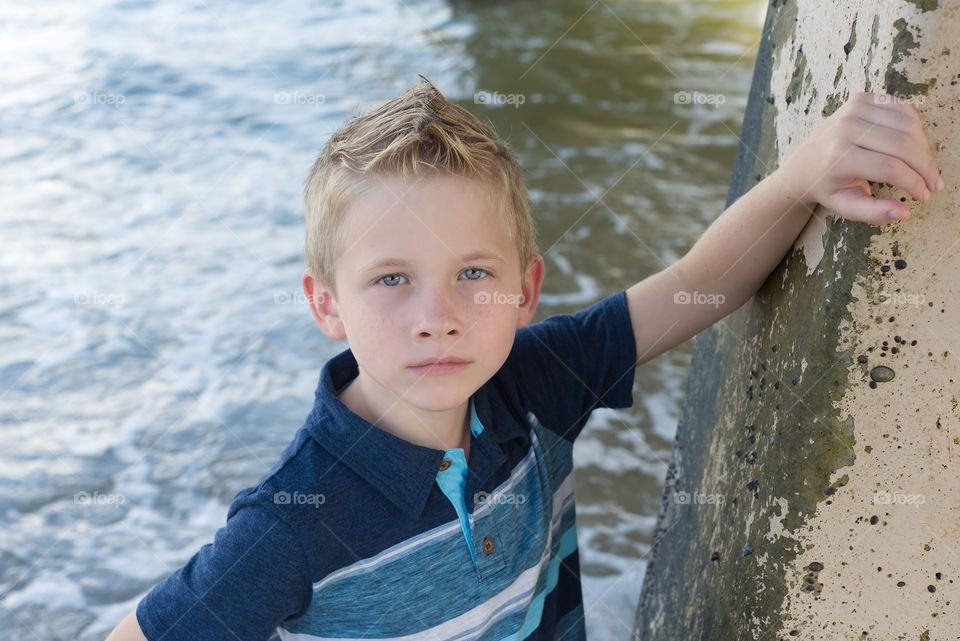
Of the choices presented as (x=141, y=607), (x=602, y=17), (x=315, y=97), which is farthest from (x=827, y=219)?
(x=602, y=17)

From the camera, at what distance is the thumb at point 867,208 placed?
1.16 meters

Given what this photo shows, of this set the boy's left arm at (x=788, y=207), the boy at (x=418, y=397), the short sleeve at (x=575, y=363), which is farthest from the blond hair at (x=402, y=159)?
the boy's left arm at (x=788, y=207)

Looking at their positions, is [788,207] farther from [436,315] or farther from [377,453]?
[377,453]

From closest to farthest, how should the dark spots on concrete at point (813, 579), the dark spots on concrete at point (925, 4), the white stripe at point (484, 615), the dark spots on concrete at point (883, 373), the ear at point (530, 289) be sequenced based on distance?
the dark spots on concrete at point (925, 4)
the dark spots on concrete at point (883, 373)
the dark spots on concrete at point (813, 579)
the white stripe at point (484, 615)
the ear at point (530, 289)

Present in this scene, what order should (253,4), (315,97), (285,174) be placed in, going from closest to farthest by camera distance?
(285,174) < (315,97) < (253,4)

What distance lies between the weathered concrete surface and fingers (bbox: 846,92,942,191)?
2 centimetres

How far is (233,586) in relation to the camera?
1281 millimetres

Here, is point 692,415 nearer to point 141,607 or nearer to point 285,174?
point 141,607

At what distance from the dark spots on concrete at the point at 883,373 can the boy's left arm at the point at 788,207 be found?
20 cm

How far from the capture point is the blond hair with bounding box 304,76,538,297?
142 cm

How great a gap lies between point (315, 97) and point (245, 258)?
2255mm

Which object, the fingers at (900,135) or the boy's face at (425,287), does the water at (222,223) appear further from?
the fingers at (900,135)

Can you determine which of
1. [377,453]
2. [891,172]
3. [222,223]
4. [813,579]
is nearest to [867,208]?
[891,172]

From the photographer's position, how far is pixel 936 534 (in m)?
1.29
